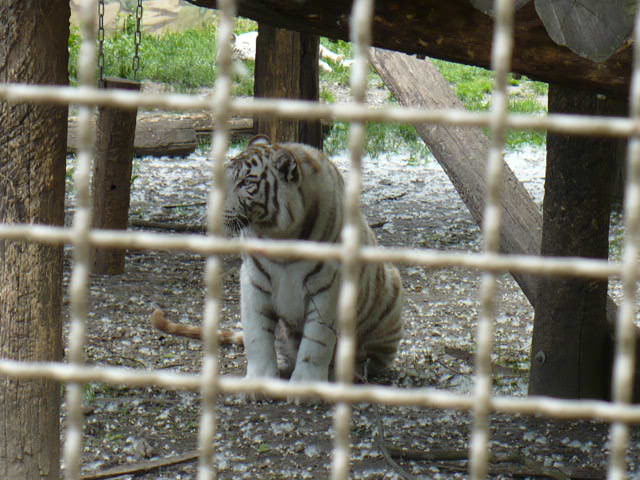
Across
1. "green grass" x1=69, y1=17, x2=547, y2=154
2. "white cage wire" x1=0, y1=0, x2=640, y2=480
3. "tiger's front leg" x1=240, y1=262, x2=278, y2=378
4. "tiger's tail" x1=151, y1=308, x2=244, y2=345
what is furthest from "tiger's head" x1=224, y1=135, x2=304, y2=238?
"green grass" x1=69, y1=17, x2=547, y2=154

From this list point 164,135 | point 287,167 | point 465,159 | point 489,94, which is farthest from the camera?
point 489,94

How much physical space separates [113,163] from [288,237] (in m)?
1.69

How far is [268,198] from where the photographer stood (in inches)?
152

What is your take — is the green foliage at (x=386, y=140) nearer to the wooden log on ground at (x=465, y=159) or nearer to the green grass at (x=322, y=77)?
the green grass at (x=322, y=77)

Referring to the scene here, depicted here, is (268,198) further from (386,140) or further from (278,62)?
(386,140)

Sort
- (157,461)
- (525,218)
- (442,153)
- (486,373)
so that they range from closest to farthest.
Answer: (486,373), (157,461), (525,218), (442,153)

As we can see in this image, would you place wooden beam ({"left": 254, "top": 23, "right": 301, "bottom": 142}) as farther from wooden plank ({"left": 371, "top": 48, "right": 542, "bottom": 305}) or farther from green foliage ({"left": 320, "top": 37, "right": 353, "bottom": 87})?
green foliage ({"left": 320, "top": 37, "right": 353, "bottom": 87})

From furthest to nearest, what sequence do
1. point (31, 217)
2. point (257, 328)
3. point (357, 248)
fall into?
point (257, 328) < point (31, 217) < point (357, 248)

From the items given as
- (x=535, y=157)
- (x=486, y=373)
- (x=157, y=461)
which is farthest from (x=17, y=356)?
(x=535, y=157)

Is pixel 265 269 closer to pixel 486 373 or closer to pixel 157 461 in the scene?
pixel 157 461

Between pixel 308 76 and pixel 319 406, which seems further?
pixel 308 76

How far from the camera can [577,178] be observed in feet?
11.3

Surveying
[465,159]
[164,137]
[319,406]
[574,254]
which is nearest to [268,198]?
[319,406]

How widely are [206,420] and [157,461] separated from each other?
2.25 m
